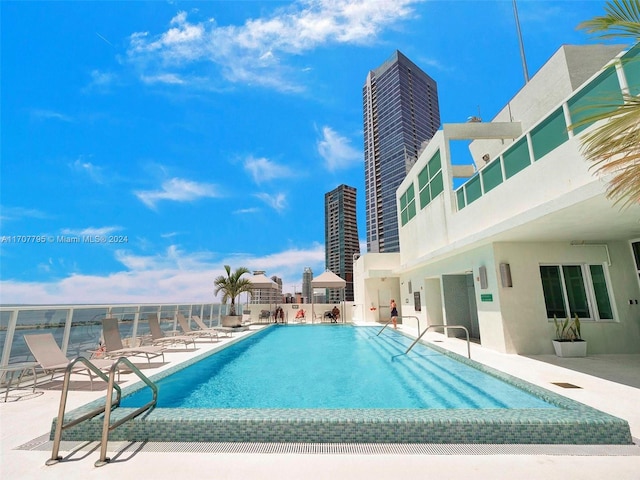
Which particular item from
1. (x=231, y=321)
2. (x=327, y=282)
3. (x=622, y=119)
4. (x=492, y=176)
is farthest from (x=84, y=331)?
(x=327, y=282)

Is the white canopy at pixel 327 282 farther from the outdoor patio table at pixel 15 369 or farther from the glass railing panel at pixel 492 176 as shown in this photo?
the outdoor patio table at pixel 15 369

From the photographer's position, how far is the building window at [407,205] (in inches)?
585

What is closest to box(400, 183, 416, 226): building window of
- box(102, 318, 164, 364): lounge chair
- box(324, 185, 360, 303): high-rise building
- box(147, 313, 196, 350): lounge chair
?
box(147, 313, 196, 350): lounge chair

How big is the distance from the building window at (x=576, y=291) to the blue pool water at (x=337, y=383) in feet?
10.5

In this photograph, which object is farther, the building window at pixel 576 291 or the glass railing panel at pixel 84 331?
the building window at pixel 576 291

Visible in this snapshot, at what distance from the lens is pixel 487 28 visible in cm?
1684

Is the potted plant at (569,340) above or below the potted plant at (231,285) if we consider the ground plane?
below

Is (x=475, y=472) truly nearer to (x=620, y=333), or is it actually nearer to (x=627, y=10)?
(x=627, y=10)

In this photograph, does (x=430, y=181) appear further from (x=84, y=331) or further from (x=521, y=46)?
(x=84, y=331)

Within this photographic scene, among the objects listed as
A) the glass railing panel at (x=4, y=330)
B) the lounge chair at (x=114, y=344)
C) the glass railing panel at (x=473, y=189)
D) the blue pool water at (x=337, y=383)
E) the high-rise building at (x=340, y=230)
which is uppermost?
the high-rise building at (x=340, y=230)

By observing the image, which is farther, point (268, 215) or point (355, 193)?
point (355, 193)

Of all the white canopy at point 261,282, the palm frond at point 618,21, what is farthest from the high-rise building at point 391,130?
the palm frond at point 618,21

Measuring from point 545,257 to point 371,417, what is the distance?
703 cm

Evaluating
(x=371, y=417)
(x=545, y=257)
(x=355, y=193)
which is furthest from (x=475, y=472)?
(x=355, y=193)
